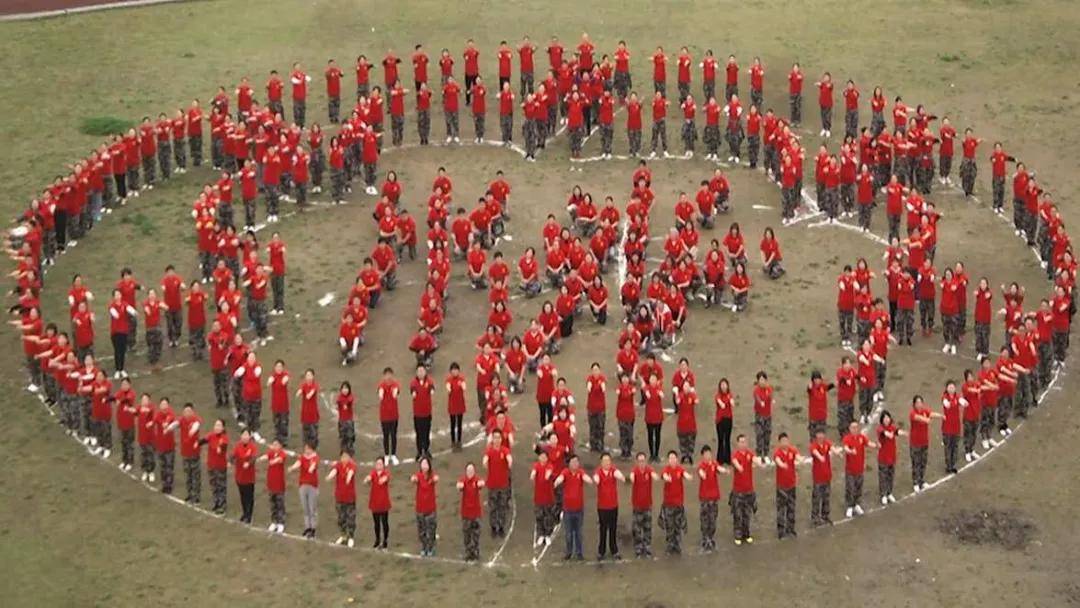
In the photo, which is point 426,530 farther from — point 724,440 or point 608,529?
point 724,440

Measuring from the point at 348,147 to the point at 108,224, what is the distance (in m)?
5.74

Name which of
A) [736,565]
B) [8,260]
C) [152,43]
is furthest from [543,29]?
[736,565]

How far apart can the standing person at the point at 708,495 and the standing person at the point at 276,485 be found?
6.62 meters

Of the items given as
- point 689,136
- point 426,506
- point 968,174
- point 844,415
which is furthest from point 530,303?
point 968,174

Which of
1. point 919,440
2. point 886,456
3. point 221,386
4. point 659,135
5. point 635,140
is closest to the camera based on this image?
point 886,456

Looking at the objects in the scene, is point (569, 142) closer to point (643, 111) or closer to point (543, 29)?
point (643, 111)

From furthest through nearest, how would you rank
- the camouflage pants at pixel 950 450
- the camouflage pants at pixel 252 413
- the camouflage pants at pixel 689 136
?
the camouflage pants at pixel 689 136 < the camouflage pants at pixel 252 413 < the camouflage pants at pixel 950 450

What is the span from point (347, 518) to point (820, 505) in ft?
24.7

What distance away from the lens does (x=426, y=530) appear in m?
28.6

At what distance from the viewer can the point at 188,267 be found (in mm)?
39594

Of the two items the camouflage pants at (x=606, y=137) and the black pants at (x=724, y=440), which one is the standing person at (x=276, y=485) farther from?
the camouflage pants at (x=606, y=137)

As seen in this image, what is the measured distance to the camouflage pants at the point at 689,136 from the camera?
1775 inches

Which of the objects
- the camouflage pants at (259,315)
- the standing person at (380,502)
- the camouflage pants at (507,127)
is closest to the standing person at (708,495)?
the standing person at (380,502)

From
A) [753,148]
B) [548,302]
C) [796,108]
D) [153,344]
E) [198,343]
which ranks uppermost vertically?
[796,108]
